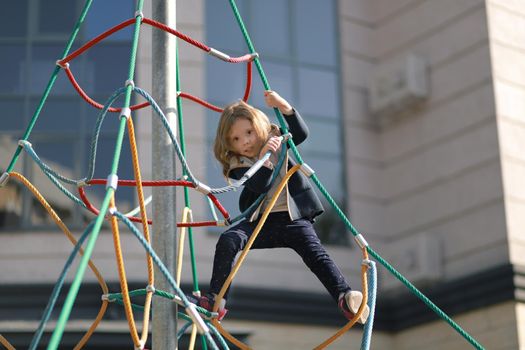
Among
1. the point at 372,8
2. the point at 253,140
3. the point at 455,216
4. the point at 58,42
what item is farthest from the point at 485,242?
the point at 253,140

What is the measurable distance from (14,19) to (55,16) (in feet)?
1.56

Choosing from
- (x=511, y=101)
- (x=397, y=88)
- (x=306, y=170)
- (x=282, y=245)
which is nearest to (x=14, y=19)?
(x=397, y=88)

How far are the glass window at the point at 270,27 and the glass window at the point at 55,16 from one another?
2133 millimetres

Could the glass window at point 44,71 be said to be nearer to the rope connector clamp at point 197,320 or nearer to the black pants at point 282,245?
the black pants at point 282,245

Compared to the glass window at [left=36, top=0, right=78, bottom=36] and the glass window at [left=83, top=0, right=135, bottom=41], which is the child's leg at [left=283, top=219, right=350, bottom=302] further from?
the glass window at [left=36, top=0, right=78, bottom=36]

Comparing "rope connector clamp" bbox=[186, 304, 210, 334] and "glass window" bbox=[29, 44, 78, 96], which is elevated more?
"glass window" bbox=[29, 44, 78, 96]

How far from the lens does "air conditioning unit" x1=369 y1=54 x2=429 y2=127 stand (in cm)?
1330

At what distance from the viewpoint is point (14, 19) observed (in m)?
13.0

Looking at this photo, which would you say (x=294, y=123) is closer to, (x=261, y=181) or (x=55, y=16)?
(x=261, y=181)

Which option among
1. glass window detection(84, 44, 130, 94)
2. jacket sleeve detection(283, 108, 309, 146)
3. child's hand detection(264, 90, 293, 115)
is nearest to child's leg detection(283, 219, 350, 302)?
jacket sleeve detection(283, 108, 309, 146)

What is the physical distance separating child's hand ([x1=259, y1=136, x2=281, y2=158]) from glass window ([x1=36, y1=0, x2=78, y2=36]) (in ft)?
25.6

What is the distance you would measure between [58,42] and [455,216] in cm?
502

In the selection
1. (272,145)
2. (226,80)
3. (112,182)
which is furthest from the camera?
(226,80)

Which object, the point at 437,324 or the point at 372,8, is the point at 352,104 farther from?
the point at 437,324
